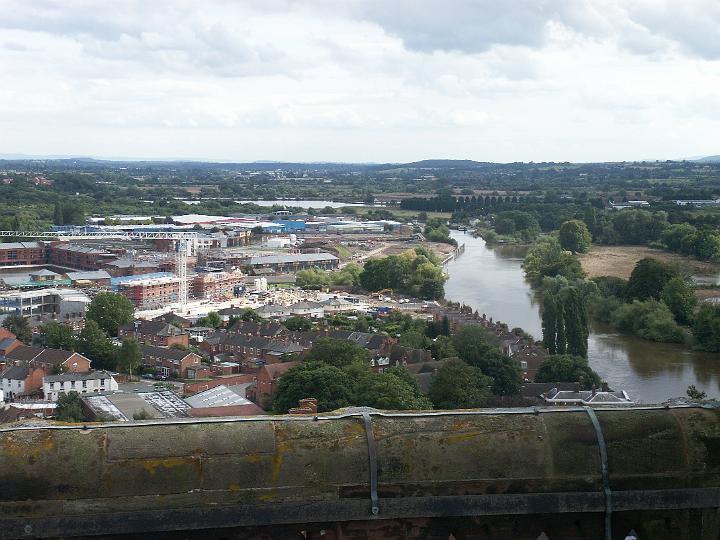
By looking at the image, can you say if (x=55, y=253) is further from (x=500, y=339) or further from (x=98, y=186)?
(x=98, y=186)

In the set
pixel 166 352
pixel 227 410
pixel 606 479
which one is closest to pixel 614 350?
pixel 166 352

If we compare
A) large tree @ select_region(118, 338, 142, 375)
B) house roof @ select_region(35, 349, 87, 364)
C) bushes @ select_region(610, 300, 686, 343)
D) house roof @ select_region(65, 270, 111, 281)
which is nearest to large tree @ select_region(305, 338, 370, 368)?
large tree @ select_region(118, 338, 142, 375)

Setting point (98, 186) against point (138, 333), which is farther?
point (98, 186)

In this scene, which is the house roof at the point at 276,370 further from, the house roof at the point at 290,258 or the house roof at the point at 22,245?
the house roof at the point at 22,245

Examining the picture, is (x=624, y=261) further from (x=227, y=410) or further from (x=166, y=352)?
(x=227, y=410)

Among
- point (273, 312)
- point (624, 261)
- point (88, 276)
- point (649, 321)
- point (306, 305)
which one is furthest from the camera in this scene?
point (624, 261)

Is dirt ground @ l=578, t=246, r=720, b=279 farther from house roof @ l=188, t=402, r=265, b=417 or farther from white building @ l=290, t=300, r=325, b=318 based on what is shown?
house roof @ l=188, t=402, r=265, b=417

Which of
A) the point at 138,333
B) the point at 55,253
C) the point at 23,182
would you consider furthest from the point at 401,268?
the point at 23,182
